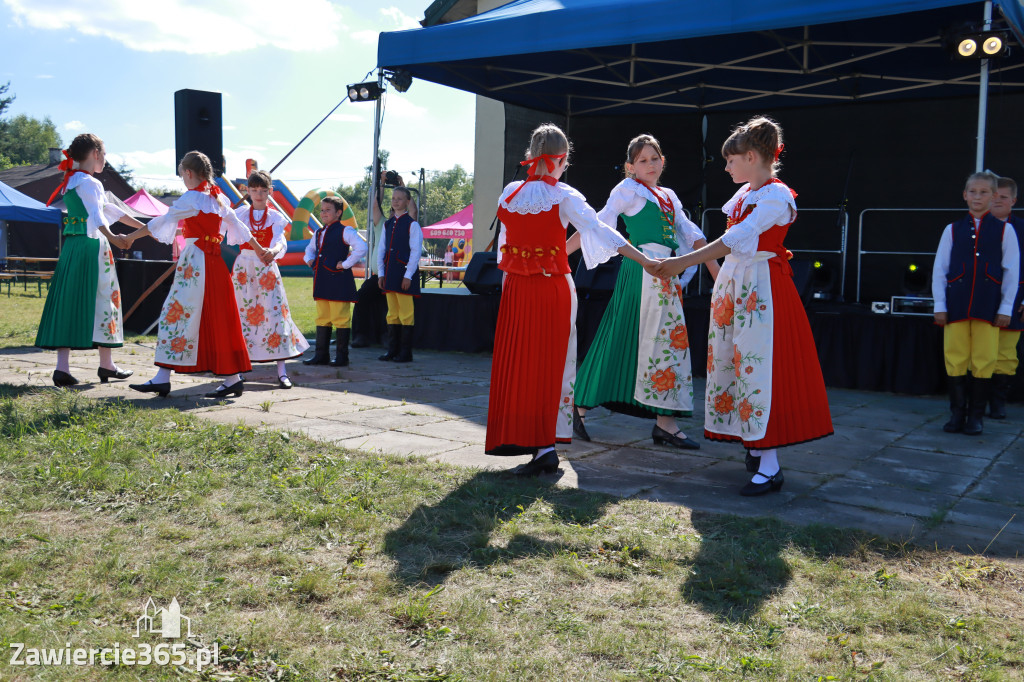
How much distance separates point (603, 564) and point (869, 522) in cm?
119

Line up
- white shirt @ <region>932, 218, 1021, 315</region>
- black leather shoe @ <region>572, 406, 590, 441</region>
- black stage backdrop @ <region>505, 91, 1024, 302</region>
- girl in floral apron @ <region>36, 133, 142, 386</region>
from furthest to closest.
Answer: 1. black stage backdrop @ <region>505, 91, 1024, 302</region>
2. girl in floral apron @ <region>36, 133, 142, 386</region>
3. white shirt @ <region>932, 218, 1021, 315</region>
4. black leather shoe @ <region>572, 406, 590, 441</region>

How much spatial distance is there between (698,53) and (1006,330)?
15.9 feet

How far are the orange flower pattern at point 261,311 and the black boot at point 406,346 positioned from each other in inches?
71.3

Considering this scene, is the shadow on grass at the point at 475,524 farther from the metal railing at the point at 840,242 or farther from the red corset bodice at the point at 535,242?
the metal railing at the point at 840,242

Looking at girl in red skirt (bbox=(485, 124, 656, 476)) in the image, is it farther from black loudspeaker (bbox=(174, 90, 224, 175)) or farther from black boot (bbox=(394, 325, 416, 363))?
black loudspeaker (bbox=(174, 90, 224, 175))

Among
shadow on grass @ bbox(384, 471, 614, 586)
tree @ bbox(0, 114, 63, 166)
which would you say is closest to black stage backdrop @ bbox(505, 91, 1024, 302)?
shadow on grass @ bbox(384, 471, 614, 586)

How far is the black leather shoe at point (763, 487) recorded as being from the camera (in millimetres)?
3502

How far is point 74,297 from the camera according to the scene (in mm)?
5930

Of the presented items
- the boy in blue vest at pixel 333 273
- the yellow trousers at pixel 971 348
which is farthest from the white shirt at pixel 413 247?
the yellow trousers at pixel 971 348

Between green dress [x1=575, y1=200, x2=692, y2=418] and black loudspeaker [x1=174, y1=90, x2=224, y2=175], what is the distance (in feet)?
16.2

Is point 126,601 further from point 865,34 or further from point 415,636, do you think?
point 865,34

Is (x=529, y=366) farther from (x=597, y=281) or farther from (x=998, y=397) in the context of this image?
(x=597, y=281)

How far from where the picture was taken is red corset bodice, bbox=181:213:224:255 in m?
5.39

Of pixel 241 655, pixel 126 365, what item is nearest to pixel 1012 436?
pixel 241 655
